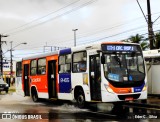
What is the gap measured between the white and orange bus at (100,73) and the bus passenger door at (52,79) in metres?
0.13

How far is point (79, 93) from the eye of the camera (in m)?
18.2

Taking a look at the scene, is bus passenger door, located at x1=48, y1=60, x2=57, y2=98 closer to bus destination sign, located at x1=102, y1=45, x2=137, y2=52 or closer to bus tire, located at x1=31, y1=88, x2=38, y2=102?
bus tire, located at x1=31, y1=88, x2=38, y2=102

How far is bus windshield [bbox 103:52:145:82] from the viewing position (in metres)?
16.0

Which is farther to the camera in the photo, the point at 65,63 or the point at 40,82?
the point at 40,82

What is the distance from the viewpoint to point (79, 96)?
712 inches

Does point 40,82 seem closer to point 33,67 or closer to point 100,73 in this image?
point 33,67

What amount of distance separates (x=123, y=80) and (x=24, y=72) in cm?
1027

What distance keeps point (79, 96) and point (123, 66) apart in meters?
3.05

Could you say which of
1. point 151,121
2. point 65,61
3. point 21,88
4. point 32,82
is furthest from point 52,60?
point 151,121

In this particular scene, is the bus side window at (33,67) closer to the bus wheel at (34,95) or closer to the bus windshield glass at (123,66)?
the bus wheel at (34,95)

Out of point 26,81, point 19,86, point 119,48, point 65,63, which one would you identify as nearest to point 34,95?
point 26,81

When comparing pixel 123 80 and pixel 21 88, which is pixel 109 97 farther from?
pixel 21 88

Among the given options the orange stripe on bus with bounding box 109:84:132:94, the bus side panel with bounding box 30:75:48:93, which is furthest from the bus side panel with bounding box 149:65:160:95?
the orange stripe on bus with bounding box 109:84:132:94

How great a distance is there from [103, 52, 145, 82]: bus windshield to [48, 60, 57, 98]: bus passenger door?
5230 millimetres
